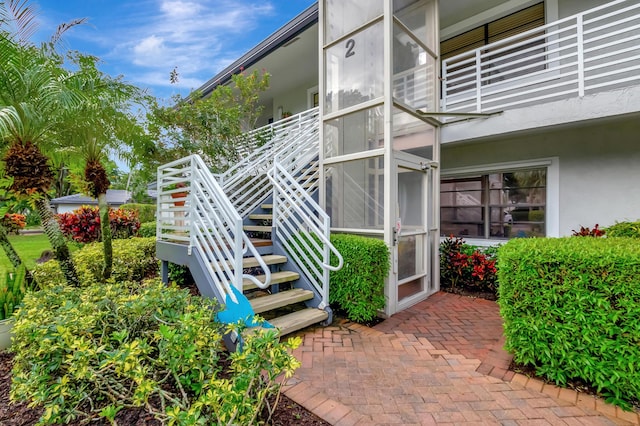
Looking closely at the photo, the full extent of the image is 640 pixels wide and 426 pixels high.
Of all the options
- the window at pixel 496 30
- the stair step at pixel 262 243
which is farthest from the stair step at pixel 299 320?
the window at pixel 496 30

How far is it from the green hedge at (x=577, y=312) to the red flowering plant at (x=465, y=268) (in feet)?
8.55

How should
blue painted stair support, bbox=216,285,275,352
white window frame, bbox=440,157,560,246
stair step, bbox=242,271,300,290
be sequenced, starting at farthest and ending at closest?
white window frame, bbox=440,157,560,246 < stair step, bbox=242,271,300,290 < blue painted stair support, bbox=216,285,275,352

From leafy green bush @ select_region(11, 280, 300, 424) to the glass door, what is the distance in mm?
2868

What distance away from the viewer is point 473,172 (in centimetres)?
652

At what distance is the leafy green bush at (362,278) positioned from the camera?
4.12m

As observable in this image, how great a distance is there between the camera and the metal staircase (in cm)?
354

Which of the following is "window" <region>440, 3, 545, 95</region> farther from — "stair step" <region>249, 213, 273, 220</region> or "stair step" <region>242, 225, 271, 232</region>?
"stair step" <region>242, 225, 271, 232</region>

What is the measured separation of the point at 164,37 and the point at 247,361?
11722 mm

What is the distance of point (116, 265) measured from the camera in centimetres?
582

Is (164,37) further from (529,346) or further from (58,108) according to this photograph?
(529,346)

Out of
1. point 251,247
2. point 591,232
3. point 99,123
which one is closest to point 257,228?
point 251,247

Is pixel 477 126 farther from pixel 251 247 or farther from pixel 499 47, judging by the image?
pixel 251 247

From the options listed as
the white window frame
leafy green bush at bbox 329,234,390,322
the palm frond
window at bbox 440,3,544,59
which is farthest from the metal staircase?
window at bbox 440,3,544,59

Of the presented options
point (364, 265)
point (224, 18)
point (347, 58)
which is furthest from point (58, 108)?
point (224, 18)
